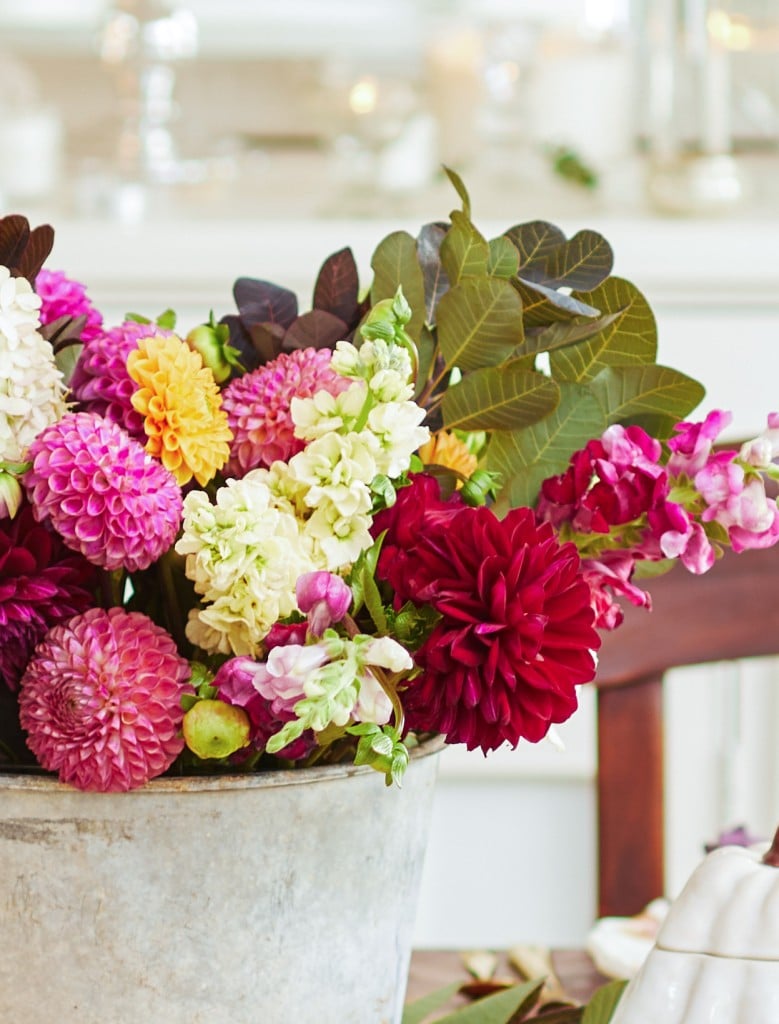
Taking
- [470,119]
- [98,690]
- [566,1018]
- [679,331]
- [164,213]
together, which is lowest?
[566,1018]

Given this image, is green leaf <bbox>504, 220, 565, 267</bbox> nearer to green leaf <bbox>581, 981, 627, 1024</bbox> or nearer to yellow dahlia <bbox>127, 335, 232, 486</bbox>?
yellow dahlia <bbox>127, 335, 232, 486</bbox>

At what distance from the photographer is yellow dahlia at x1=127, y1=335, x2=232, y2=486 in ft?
1.11

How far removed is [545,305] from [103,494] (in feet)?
0.40

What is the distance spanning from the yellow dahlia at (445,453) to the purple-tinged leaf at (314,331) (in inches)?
1.5

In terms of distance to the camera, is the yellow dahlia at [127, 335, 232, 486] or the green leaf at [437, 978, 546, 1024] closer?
the yellow dahlia at [127, 335, 232, 486]

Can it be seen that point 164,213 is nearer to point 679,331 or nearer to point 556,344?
point 679,331

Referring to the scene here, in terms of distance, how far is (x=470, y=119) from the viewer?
1.62 meters

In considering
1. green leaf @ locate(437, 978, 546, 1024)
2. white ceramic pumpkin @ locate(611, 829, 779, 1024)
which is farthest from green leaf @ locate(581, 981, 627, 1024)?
white ceramic pumpkin @ locate(611, 829, 779, 1024)

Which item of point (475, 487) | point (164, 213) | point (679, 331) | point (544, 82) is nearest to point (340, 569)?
point (475, 487)

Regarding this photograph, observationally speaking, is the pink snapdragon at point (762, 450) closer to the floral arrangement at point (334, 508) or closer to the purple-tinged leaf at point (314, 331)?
the floral arrangement at point (334, 508)

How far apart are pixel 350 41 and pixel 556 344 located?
4.29ft

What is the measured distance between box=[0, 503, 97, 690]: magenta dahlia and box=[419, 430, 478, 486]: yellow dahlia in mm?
95

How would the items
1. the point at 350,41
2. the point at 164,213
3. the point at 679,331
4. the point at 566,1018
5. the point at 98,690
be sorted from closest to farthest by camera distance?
the point at 98,690
the point at 566,1018
the point at 679,331
the point at 164,213
the point at 350,41

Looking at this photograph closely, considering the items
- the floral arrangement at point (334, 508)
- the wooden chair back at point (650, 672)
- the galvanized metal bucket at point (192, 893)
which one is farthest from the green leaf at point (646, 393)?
the wooden chair back at point (650, 672)
